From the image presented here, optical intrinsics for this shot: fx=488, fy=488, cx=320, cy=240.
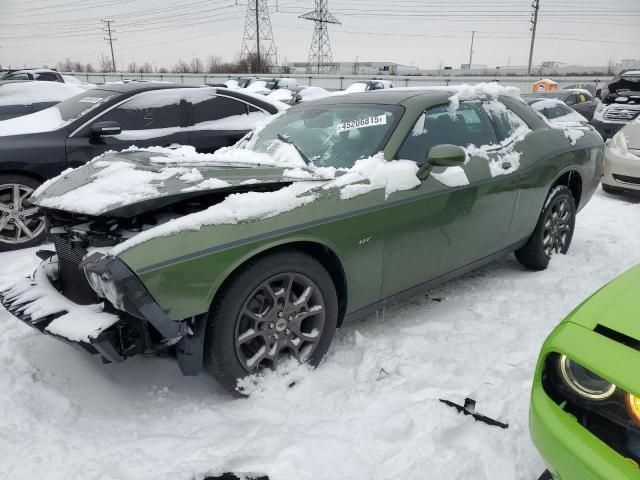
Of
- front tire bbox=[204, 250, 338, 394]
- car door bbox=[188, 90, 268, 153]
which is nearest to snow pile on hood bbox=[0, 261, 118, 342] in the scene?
front tire bbox=[204, 250, 338, 394]

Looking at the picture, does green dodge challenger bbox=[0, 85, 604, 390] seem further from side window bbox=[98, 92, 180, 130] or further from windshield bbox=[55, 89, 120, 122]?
windshield bbox=[55, 89, 120, 122]

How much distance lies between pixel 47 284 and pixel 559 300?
→ 3.46 metres

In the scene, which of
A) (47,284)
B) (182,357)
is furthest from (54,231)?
(182,357)

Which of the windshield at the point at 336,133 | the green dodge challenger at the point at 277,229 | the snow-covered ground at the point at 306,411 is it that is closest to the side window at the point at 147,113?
the green dodge challenger at the point at 277,229

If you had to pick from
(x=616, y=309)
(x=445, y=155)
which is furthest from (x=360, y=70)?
(x=616, y=309)

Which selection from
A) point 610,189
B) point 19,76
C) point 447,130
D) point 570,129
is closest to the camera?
point 447,130

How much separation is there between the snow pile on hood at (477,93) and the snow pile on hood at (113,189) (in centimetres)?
203

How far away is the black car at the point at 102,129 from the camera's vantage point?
15.0 ft

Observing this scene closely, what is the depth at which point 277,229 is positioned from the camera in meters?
2.39

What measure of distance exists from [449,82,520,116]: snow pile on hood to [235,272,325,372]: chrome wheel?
5.98ft

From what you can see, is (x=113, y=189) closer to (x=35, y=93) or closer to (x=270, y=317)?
(x=270, y=317)

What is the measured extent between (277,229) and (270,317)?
18.2 inches

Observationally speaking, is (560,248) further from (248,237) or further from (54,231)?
(54,231)

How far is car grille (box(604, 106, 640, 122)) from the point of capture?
1082 centimetres
